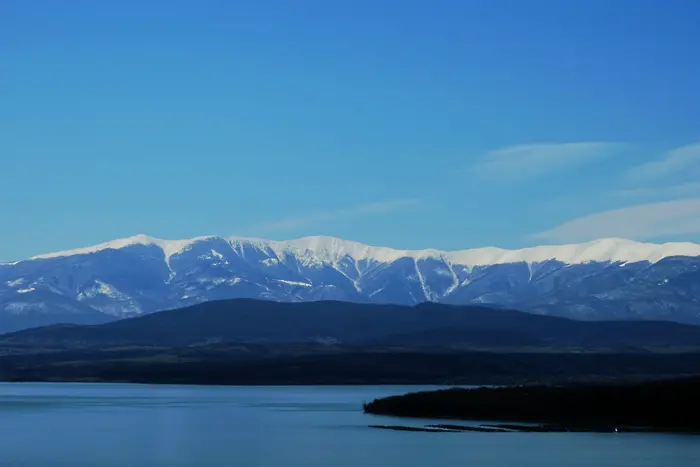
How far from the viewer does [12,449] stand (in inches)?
3305

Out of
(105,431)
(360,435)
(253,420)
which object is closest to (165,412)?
(253,420)

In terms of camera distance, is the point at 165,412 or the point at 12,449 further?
the point at 165,412

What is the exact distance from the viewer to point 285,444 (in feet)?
293

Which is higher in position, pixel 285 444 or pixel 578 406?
pixel 578 406

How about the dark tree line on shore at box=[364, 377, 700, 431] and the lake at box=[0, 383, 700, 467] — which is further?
the dark tree line on shore at box=[364, 377, 700, 431]

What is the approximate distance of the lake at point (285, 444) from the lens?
7638cm

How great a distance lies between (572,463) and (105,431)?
41205mm

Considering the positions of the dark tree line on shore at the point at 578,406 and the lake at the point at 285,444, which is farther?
the dark tree line on shore at the point at 578,406

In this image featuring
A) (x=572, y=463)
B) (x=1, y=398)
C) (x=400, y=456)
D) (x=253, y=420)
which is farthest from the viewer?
(x=1, y=398)

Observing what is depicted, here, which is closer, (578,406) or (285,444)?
(285,444)

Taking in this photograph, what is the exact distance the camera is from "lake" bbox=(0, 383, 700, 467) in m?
76.4

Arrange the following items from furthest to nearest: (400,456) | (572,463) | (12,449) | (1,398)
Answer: (1,398) → (12,449) → (400,456) → (572,463)

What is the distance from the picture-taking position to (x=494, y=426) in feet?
332

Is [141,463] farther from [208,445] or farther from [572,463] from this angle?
[572,463]
